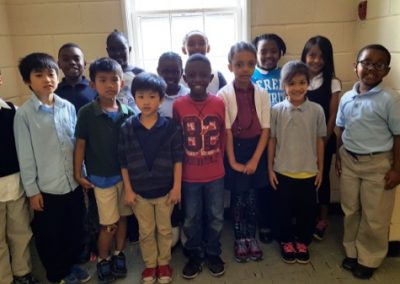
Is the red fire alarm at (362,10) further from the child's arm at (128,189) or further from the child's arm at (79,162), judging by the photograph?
the child's arm at (79,162)

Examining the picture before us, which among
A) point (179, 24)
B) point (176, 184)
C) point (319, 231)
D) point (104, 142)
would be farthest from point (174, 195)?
point (179, 24)

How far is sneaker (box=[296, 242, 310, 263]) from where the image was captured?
2.05m

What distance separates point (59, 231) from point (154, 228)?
0.53 meters

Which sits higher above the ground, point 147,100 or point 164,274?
point 147,100

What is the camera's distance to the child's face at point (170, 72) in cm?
191

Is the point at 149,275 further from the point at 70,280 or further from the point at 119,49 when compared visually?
the point at 119,49

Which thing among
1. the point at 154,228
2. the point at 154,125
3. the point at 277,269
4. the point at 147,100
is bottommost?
the point at 277,269

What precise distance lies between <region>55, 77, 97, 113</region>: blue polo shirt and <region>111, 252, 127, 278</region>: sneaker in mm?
945

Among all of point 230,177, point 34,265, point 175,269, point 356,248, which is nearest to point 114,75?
point 230,177

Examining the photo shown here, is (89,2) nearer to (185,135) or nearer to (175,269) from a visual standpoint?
(185,135)

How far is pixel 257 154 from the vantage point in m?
1.95

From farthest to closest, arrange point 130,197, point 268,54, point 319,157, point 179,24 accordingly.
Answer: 1. point 179,24
2. point 268,54
3. point 319,157
4. point 130,197

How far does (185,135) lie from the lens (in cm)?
183

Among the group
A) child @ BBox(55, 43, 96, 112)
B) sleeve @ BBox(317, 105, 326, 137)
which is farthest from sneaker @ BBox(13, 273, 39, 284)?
sleeve @ BBox(317, 105, 326, 137)
